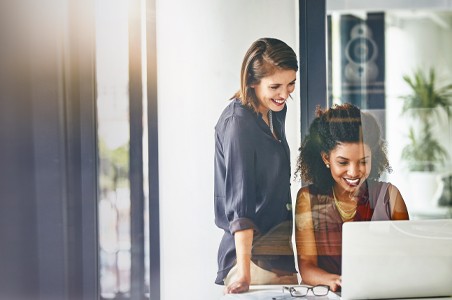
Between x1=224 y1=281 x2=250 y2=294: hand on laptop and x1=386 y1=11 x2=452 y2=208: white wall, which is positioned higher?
x1=386 y1=11 x2=452 y2=208: white wall

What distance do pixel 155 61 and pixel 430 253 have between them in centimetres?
115

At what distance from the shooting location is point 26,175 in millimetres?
2227

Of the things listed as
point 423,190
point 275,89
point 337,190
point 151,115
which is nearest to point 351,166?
point 337,190

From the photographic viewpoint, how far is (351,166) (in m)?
2.22

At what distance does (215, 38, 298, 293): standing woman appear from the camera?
218 centimetres

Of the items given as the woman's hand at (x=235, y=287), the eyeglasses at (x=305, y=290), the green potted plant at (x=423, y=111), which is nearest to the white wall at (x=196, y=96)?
the woman's hand at (x=235, y=287)

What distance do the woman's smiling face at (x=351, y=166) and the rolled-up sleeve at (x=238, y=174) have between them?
29 centimetres

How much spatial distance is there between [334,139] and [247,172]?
334mm

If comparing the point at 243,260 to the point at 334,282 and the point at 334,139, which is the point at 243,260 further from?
the point at 334,139

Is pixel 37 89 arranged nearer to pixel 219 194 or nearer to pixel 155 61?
pixel 155 61

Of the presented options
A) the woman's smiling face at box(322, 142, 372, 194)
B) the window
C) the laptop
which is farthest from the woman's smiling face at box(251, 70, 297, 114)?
the laptop

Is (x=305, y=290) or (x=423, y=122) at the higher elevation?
(x=423, y=122)

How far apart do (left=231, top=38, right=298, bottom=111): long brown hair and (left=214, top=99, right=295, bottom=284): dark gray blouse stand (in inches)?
1.6

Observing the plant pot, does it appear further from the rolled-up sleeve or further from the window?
the window
